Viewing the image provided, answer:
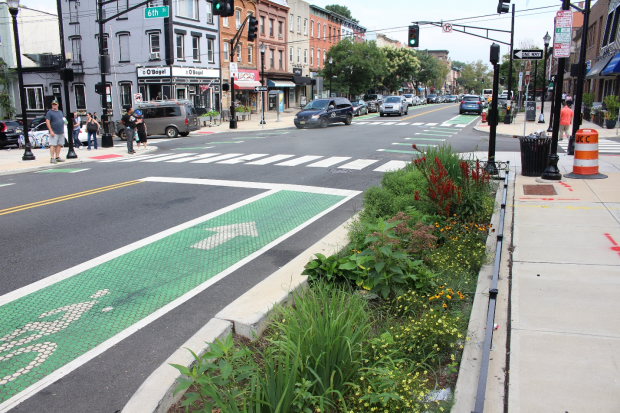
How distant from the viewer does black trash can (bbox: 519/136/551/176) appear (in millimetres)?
11812

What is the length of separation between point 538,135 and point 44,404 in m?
11.5

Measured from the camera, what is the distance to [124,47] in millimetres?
40844

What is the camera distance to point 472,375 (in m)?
3.57

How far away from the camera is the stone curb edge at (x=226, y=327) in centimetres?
334

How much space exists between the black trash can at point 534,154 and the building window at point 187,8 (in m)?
34.0

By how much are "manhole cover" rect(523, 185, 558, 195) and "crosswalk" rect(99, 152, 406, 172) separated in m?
4.44

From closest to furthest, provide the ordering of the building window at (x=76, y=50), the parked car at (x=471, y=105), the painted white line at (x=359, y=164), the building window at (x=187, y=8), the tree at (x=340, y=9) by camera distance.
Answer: the painted white line at (x=359, y=164) → the building window at (x=187, y=8) → the building window at (x=76, y=50) → the parked car at (x=471, y=105) → the tree at (x=340, y=9)

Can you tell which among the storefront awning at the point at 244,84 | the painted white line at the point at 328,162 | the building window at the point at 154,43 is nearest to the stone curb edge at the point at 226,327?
the painted white line at the point at 328,162

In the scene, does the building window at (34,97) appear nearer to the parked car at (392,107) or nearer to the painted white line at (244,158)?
the parked car at (392,107)

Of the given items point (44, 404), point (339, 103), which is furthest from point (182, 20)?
point (44, 404)

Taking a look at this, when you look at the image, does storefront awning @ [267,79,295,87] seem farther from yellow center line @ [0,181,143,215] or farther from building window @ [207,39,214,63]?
A: yellow center line @ [0,181,143,215]

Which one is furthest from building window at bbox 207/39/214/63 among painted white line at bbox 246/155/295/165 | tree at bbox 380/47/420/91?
tree at bbox 380/47/420/91

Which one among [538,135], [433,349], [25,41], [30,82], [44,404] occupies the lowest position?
[44,404]

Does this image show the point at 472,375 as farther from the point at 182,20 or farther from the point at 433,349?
the point at 182,20
